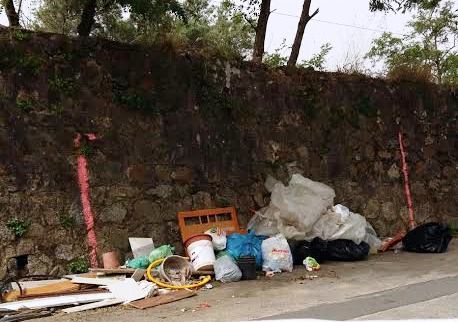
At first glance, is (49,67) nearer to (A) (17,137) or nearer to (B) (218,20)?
(A) (17,137)

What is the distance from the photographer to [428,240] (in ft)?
28.4

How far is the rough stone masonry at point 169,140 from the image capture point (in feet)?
21.8

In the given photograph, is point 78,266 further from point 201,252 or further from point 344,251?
point 344,251

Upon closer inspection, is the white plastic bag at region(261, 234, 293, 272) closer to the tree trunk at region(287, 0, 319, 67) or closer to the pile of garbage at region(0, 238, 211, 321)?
the pile of garbage at region(0, 238, 211, 321)

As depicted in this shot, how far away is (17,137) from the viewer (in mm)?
6570

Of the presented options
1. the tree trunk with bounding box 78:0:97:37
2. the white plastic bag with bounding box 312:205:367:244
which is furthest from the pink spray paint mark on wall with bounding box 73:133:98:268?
the white plastic bag with bounding box 312:205:367:244

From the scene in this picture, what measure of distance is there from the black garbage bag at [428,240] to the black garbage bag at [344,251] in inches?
51.7

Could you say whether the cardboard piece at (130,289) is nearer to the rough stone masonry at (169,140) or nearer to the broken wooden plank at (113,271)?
the broken wooden plank at (113,271)

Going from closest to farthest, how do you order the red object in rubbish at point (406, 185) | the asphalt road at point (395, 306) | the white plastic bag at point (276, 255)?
the asphalt road at point (395, 306) → the white plastic bag at point (276, 255) → the red object in rubbish at point (406, 185)

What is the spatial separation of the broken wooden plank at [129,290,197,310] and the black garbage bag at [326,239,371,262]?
2.58m

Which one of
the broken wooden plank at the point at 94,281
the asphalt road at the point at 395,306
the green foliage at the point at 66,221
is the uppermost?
the green foliage at the point at 66,221

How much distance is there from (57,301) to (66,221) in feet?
4.46

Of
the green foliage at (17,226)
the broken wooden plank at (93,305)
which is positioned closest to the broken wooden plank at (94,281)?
the broken wooden plank at (93,305)

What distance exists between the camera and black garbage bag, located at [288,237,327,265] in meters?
7.59
